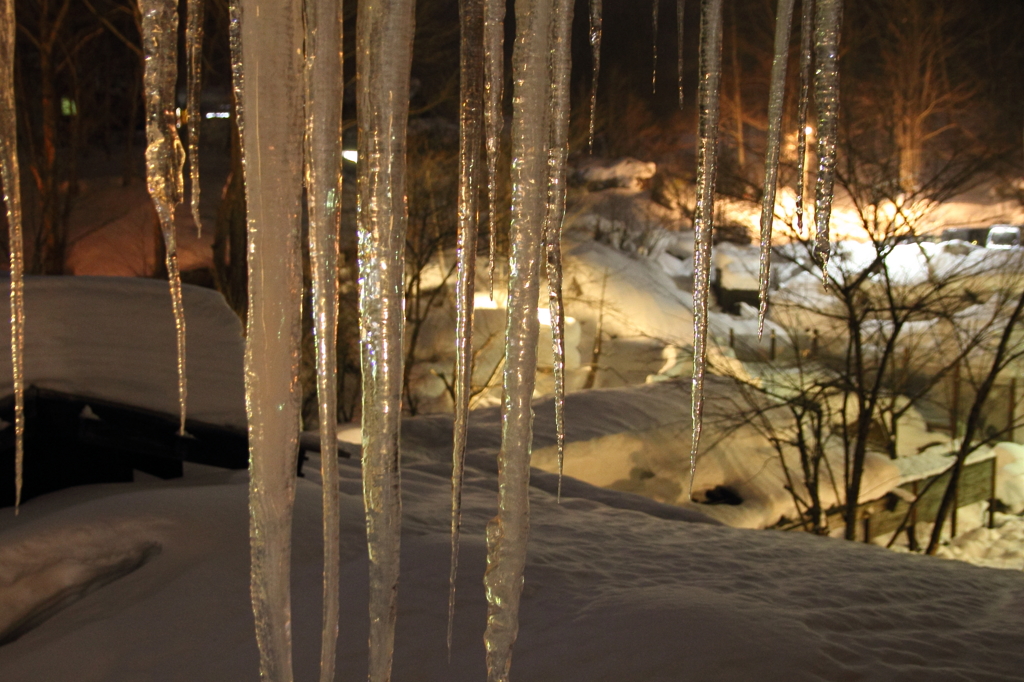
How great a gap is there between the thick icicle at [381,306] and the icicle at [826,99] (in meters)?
1.29

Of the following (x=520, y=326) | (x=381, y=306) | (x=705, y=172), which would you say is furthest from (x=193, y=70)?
(x=705, y=172)

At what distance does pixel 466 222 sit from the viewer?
2164 mm

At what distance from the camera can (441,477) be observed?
218 inches

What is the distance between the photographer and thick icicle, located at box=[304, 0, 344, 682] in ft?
5.99

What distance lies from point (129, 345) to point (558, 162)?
2.63m

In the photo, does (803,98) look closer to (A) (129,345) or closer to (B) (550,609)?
(B) (550,609)

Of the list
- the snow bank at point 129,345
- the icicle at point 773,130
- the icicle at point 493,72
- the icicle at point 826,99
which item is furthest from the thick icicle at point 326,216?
the snow bank at point 129,345

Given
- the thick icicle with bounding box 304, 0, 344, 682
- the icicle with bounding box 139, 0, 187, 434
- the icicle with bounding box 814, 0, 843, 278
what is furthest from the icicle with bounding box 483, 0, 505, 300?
the icicle with bounding box 814, 0, 843, 278

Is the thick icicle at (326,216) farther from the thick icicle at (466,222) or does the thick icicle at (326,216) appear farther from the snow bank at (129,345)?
the snow bank at (129,345)

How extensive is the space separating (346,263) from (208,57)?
4375 millimetres

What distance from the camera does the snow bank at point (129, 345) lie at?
11.7ft

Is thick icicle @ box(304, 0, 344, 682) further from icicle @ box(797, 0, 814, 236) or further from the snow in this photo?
icicle @ box(797, 0, 814, 236)

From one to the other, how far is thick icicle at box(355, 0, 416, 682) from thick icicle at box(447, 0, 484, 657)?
166 millimetres

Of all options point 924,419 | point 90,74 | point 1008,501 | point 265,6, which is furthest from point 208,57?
point 1008,501
